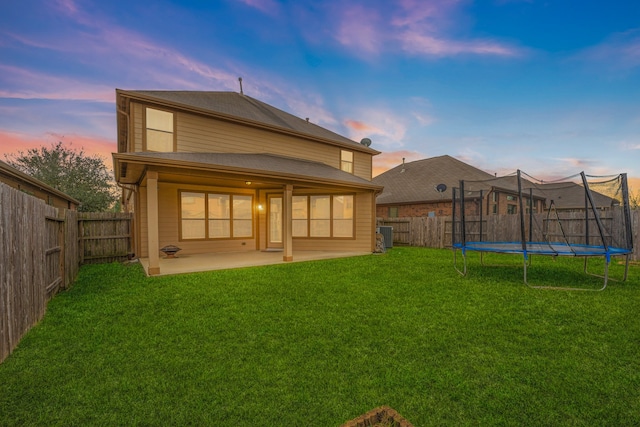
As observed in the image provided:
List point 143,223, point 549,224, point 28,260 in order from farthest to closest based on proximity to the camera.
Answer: point 549,224 < point 143,223 < point 28,260

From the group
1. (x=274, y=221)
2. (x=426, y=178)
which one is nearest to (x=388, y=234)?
(x=274, y=221)

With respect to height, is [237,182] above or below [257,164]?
below

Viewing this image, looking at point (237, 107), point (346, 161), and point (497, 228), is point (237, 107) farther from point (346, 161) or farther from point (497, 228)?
point (497, 228)

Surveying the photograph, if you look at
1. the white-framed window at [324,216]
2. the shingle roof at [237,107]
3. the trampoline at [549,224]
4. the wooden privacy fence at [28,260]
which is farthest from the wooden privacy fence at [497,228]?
the wooden privacy fence at [28,260]

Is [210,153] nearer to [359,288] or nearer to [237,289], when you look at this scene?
[237,289]

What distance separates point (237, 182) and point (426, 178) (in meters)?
15.8

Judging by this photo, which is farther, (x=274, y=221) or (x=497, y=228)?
(x=497, y=228)

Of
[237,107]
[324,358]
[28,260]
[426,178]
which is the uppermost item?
[237,107]

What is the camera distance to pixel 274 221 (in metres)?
11.1

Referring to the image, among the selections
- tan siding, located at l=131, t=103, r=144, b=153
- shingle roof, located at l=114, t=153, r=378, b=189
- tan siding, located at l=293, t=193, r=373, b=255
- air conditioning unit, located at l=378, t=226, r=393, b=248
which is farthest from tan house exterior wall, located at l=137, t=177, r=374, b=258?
air conditioning unit, located at l=378, t=226, r=393, b=248

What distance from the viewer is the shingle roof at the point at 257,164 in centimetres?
673

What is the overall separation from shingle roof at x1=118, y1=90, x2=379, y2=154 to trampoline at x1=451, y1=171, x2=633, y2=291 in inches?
262

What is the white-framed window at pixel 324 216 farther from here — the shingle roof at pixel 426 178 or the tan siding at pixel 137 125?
the shingle roof at pixel 426 178

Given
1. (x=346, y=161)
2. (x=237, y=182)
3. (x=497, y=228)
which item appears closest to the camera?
(x=237, y=182)
